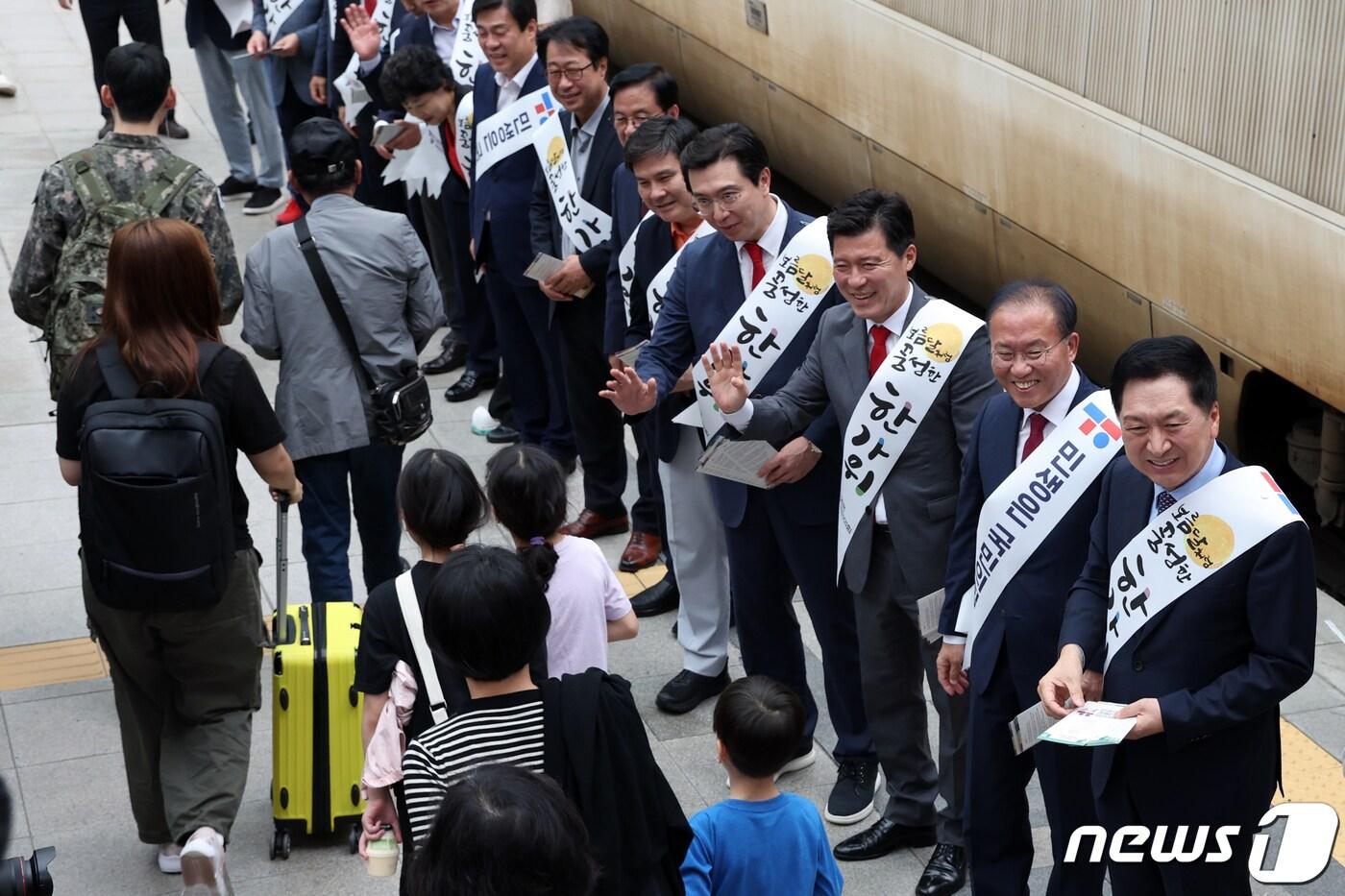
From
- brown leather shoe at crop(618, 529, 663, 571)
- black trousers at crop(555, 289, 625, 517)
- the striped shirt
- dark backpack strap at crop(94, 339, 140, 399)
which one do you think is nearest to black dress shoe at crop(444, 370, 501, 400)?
black trousers at crop(555, 289, 625, 517)

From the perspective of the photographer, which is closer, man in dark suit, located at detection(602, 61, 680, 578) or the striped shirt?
the striped shirt

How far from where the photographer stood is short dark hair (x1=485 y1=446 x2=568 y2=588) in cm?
379

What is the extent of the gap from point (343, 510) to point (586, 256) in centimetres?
136

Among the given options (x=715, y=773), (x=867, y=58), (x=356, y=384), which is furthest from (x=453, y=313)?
(x=715, y=773)

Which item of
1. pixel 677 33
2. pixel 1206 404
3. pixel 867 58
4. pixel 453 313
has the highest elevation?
pixel 1206 404

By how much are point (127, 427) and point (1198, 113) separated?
3.51 meters

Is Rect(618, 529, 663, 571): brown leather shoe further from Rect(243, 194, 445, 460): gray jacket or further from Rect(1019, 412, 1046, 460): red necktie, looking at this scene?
Rect(1019, 412, 1046, 460): red necktie

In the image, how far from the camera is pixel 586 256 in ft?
20.7

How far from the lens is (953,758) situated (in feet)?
14.5

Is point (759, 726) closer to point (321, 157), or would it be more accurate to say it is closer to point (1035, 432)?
Result: point (1035, 432)

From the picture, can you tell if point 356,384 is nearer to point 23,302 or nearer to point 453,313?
point 23,302

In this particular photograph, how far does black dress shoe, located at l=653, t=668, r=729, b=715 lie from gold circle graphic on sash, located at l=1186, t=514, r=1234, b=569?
2408mm

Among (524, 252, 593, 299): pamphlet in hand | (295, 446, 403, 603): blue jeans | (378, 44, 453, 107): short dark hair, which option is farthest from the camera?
(378, 44, 453, 107): short dark hair

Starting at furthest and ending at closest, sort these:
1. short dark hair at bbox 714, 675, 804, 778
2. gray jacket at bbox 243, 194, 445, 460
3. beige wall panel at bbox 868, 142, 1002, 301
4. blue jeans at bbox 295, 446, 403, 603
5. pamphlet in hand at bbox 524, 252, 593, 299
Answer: beige wall panel at bbox 868, 142, 1002, 301, pamphlet in hand at bbox 524, 252, 593, 299, blue jeans at bbox 295, 446, 403, 603, gray jacket at bbox 243, 194, 445, 460, short dark hair at bbox 714, 675, 804, 778
